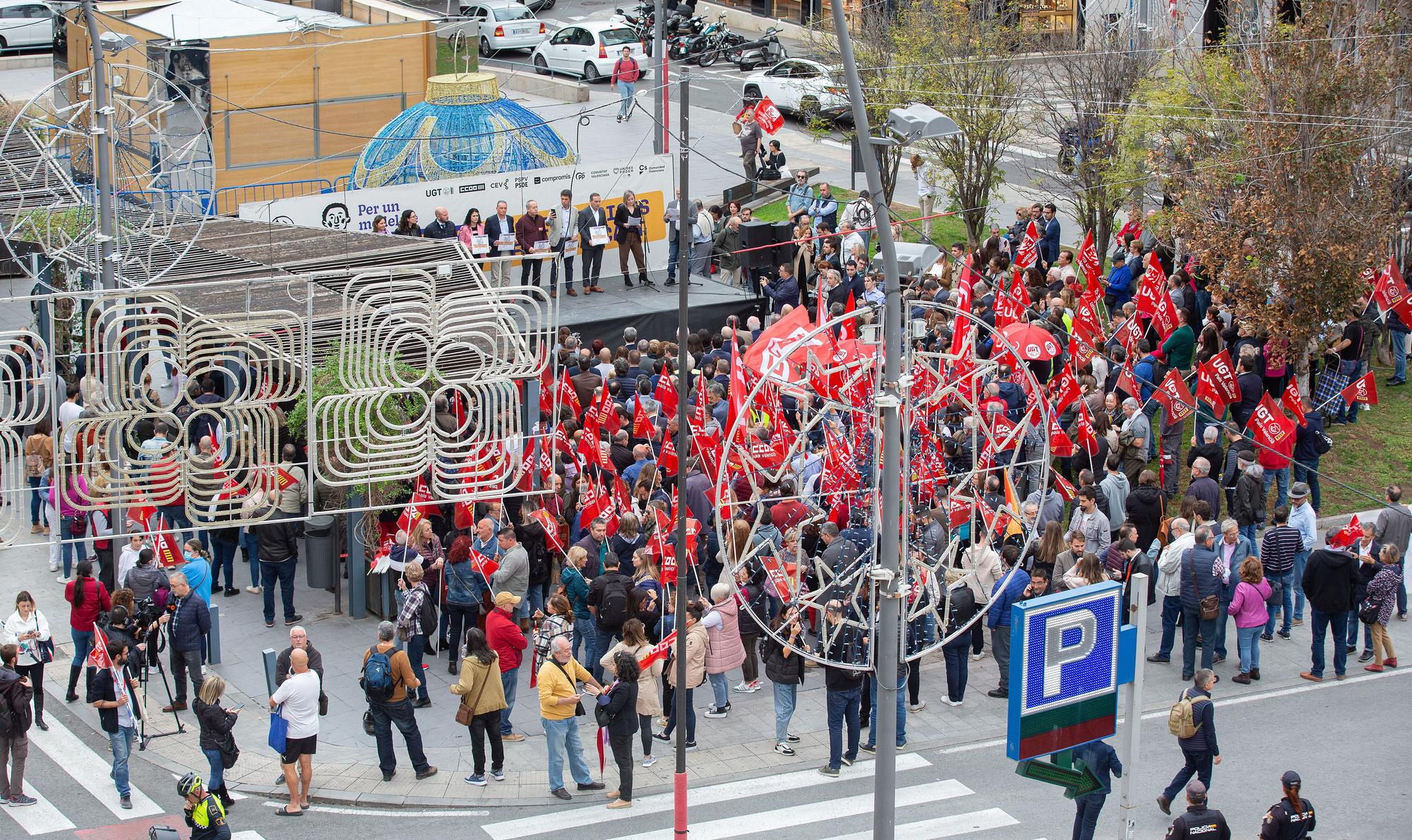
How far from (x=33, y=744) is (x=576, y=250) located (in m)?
13.4

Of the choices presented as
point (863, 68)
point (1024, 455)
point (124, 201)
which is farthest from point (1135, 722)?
point (863, 68)

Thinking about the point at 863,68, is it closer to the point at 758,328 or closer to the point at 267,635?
the point at 758,328

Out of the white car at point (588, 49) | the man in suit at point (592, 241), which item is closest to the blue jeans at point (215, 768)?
the man in suit at point (592, 241)

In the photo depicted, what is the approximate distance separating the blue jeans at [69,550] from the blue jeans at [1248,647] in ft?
41.8

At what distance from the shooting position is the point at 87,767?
53.6 feet

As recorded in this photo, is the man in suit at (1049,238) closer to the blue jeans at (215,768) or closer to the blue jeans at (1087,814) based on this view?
the blue jeans at (1087,814)

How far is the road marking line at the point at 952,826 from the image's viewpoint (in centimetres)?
1499

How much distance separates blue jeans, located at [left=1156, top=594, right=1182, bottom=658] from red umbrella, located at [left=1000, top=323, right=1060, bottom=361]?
3880mm

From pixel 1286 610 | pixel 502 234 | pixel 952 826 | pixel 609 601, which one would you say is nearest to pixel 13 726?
pixel 609 601

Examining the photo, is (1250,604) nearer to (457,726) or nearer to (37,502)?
(457,726)

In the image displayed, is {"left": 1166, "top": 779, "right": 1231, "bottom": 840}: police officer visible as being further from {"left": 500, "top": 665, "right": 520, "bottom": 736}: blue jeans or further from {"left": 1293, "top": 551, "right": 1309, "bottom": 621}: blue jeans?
{"left": 500, "top": 665, "right": 520, "bottom": 736}: blue jeans

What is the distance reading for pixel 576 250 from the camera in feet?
91.9

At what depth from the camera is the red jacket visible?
16.3 meters

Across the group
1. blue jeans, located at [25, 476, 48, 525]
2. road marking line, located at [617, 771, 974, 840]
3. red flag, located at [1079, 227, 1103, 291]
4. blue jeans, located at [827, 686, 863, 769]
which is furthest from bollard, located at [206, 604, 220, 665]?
red flag, located at [1079, 227, 1103, 291]
